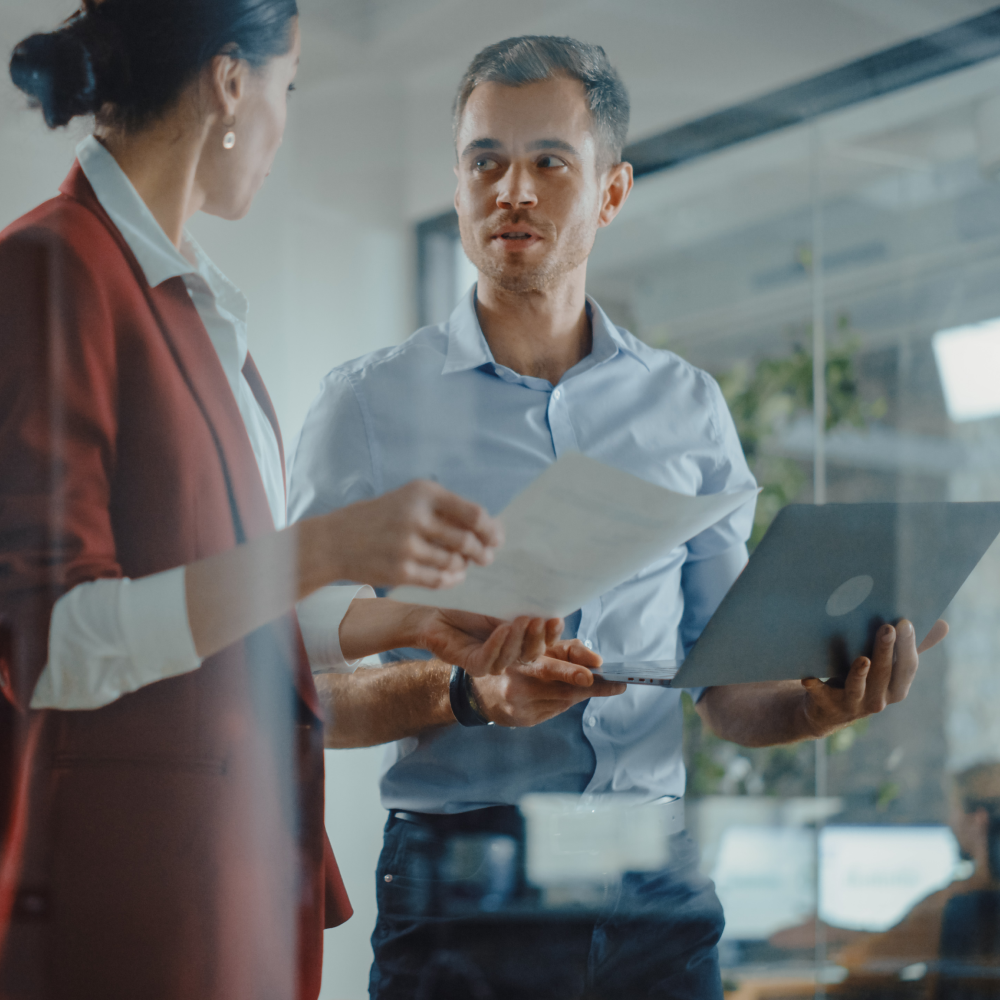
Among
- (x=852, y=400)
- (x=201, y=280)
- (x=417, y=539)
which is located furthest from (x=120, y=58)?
(x=852, y=400)

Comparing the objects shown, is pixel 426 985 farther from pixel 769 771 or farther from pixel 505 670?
pixel 769 771

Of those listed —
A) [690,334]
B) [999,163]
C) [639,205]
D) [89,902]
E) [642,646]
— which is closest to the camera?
[89,902]

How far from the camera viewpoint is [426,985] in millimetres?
1081

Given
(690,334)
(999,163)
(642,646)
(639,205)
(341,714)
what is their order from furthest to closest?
(999,163) → (690,334) → (639,205) → (642,646) → (341,714)

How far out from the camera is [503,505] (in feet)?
3.31

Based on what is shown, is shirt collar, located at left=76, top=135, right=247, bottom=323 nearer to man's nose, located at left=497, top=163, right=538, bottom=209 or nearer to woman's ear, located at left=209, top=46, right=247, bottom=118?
woman's ear, located at left=209, top=46, right=247, bottom=118

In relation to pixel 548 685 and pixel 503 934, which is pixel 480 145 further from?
pixel 503 934

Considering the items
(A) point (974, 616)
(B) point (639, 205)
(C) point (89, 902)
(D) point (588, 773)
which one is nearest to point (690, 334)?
(B) point (639, 205)

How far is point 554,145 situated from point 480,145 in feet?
0.26

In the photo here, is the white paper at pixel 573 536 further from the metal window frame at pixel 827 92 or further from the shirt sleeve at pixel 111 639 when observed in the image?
the metal window frame at pixel 827 92

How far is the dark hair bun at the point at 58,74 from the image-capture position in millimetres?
898

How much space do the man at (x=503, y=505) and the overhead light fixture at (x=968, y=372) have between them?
2.45 ft

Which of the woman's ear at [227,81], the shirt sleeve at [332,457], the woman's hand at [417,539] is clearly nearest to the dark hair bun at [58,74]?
the woman's ear at [227,81]

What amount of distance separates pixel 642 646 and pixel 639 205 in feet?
1.89
